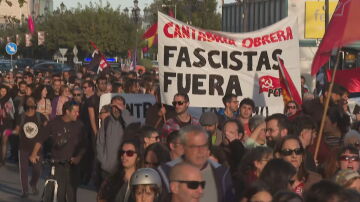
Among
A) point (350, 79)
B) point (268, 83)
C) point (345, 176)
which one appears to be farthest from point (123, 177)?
point (350, 79)

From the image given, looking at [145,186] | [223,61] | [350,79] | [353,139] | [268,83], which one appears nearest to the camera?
[145,186]

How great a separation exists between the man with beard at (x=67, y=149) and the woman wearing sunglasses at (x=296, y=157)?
5318mm

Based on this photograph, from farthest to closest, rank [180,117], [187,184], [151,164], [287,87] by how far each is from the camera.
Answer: [287,87]
[180,117]
[151,164]
[187,184]

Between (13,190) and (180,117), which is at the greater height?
(180,117)

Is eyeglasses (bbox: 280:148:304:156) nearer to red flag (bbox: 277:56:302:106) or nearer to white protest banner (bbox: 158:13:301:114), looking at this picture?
→ red flag (bbox: 277:56:302:106)

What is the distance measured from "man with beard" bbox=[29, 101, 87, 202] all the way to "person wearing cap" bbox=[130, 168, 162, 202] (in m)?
6.21

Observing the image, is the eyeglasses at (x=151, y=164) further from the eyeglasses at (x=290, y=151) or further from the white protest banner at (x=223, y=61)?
the white protest banner at (x=223, y=61)

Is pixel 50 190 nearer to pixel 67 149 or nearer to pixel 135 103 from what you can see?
pixel 67 149

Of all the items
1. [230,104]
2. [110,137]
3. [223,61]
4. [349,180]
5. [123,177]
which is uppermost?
[223,61]

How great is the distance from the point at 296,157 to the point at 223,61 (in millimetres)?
6153

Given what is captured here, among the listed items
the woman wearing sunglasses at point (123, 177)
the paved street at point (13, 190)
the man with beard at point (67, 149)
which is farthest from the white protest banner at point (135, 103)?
the woman wearing sunglasses at point (123, 177)

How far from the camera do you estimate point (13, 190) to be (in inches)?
690

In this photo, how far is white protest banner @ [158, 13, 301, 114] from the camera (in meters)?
14.5

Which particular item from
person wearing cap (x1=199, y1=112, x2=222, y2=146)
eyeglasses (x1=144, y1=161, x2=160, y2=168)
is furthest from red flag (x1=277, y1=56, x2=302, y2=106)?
eyeglasses (x1=144, y1=161, x2=160, y2=168)
